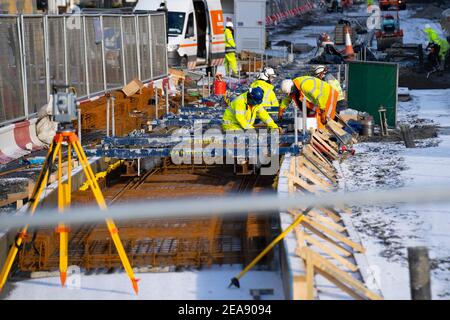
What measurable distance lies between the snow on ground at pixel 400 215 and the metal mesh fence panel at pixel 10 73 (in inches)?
216

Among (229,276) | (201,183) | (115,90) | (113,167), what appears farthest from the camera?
(115,90)

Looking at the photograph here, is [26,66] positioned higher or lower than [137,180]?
higher

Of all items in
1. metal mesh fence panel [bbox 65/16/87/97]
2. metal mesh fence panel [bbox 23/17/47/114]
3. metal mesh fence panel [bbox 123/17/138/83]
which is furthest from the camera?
metal mesh fence panel [bbox 123/17/138/83]

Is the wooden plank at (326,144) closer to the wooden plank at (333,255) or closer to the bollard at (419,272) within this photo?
the wooden plank at (333,255)

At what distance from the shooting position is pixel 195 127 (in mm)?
16500

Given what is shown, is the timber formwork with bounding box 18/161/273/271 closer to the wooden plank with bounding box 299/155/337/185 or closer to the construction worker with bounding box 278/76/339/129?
the wooden plank with bounding box 299/155/337/185

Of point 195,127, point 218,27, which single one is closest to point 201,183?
point 195,127

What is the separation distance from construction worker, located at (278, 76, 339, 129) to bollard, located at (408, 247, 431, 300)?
10.2 m

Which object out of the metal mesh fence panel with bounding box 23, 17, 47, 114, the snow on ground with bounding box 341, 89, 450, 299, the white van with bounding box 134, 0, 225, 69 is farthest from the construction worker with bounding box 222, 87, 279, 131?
the white van with bounding box 134, 0, 225, 69

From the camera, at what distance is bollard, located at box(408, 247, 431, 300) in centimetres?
612
